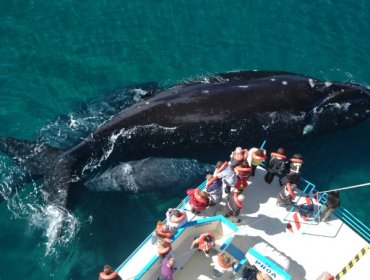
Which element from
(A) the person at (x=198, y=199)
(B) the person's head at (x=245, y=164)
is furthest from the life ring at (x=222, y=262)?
(B) the person's head at (x=245, y=164)

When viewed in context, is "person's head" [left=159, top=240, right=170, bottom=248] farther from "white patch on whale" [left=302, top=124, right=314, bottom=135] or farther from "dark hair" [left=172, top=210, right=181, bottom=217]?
"white patch on whale" [left=302, top=124, right=314, bottom=135]

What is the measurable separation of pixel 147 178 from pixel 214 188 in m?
3.84

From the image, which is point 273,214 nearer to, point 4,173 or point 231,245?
point 231,245

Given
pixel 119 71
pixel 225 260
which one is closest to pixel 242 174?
pixel 225 260

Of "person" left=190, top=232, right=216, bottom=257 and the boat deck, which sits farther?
the boat deck

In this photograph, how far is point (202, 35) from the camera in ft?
82.3

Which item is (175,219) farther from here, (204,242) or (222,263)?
(222,263)

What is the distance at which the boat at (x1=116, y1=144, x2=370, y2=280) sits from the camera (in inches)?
592

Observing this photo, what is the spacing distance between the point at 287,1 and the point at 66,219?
1867 centimetres

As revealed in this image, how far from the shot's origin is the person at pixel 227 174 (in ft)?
53.8

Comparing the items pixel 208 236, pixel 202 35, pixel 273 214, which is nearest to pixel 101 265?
pixel 208 236

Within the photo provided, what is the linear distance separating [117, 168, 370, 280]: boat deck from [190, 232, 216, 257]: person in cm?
53

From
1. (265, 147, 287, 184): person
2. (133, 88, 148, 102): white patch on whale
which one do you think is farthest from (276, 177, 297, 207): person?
(133, 88, 148, 102): white patch on whale

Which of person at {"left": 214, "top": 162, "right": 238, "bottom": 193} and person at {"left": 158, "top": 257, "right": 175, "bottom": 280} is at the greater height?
person at {"left": 214, "top": 162, "right": 238, "bottom": 193}
